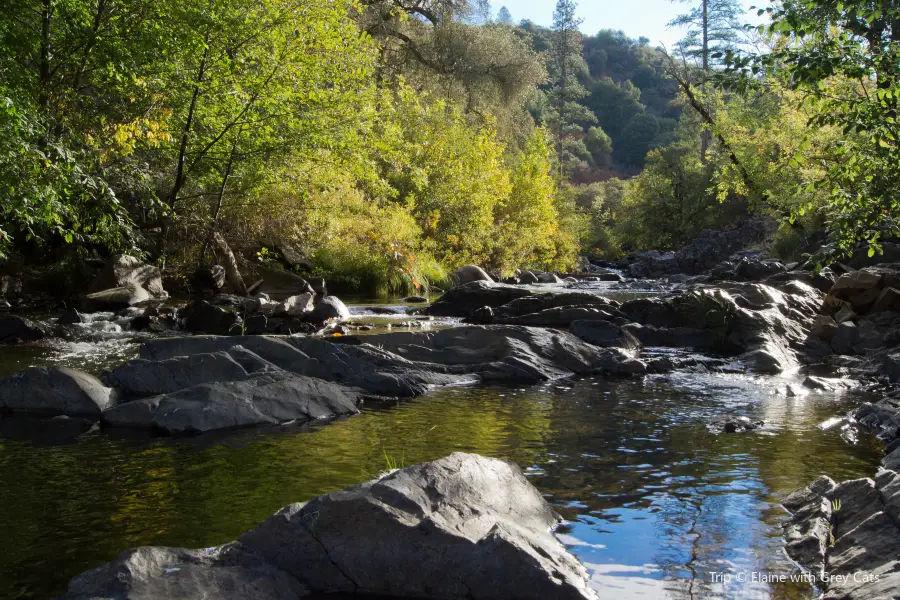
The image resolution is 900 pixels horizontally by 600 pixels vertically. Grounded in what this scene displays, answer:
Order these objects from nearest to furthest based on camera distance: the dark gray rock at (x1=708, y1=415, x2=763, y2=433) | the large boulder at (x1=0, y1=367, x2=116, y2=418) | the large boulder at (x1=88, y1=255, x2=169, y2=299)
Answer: the dark gray rock at (x1=708, y1=415, x2=763, y2=433), the large boulder at (x1=0, y1=367, x2=116, y2=418), the large boulder at (x1=88, y1=255, x2=169, y2=299)

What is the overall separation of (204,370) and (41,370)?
5.68 feet

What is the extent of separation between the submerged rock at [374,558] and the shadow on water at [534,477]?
56 cm

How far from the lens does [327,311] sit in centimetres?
1658

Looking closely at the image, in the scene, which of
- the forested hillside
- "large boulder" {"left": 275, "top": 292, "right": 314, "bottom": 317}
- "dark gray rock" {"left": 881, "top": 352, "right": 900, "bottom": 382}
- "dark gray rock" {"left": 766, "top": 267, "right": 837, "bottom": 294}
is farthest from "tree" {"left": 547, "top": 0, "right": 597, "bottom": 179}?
"dark gray rock" {"left": 881, "top": 352, "right": 900, "bottom": 382}

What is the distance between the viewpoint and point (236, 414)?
7781mm

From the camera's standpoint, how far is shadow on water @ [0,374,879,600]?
443 cm

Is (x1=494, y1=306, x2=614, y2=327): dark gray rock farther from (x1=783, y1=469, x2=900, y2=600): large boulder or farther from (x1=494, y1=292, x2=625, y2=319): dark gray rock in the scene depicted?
(x1=783, y1=469, x2=900, y2=600): large boulder

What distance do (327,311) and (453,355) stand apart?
582cm

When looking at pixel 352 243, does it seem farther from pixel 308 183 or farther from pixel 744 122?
pixel 744 122

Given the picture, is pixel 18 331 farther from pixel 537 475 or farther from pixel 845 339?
pixel 845 339

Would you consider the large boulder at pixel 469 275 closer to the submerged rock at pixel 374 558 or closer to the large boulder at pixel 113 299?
the large boulder at pixel 113 299

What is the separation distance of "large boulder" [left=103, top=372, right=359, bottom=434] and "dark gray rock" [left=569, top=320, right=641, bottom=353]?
19.7 feet

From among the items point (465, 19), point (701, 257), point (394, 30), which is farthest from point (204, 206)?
point (701, 257)

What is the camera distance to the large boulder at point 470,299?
18.6m
